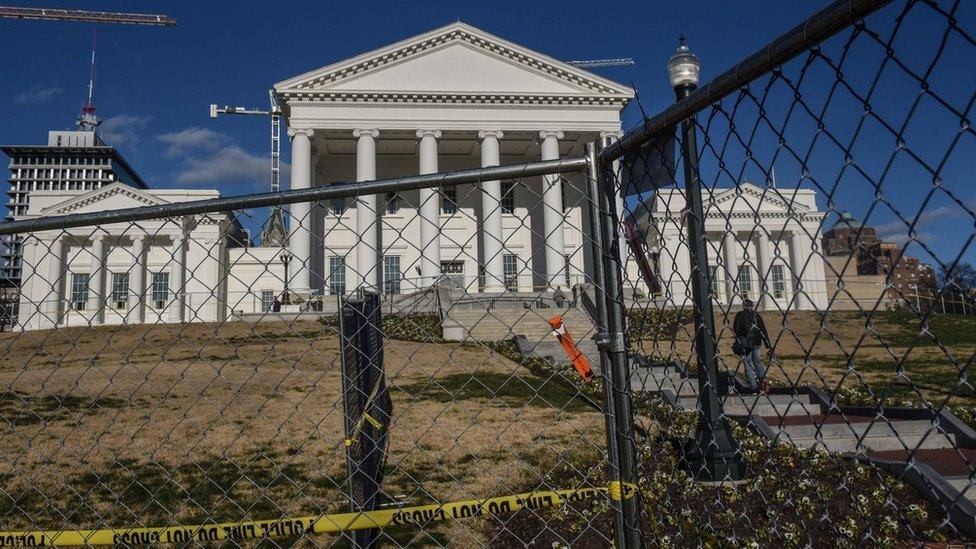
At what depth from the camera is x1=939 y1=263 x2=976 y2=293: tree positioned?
1.52 m

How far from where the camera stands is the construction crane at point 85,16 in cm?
8994

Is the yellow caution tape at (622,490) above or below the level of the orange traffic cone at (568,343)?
below

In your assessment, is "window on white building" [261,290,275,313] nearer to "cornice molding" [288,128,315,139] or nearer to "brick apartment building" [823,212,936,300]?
"brick apartment building" [823,212,936,300]

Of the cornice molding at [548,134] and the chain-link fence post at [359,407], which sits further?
the cornice molding at [548,134]

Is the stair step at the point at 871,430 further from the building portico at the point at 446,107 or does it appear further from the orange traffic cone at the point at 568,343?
the building portico at the point at 446,107

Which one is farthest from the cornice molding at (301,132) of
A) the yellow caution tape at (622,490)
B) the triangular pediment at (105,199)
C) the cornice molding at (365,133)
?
the yellow caution tape at (622,490)

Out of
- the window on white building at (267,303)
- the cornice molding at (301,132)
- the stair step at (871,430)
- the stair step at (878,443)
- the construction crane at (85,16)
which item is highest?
the construction crane at (85,16)

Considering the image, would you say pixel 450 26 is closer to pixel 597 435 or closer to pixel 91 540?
pixel 597 435

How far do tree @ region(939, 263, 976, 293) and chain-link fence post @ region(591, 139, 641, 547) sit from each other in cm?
113

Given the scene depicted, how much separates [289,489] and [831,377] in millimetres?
12046

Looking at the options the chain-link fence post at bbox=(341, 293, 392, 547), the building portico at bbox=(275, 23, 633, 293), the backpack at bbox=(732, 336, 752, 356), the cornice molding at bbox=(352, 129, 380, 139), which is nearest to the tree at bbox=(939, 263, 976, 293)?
the chain-link fence post at bbox=(341, 293, 392, 547)

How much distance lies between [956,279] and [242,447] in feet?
24.5

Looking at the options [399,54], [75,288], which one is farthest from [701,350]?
[75,288]

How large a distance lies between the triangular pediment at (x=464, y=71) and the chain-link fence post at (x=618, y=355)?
33.7m
